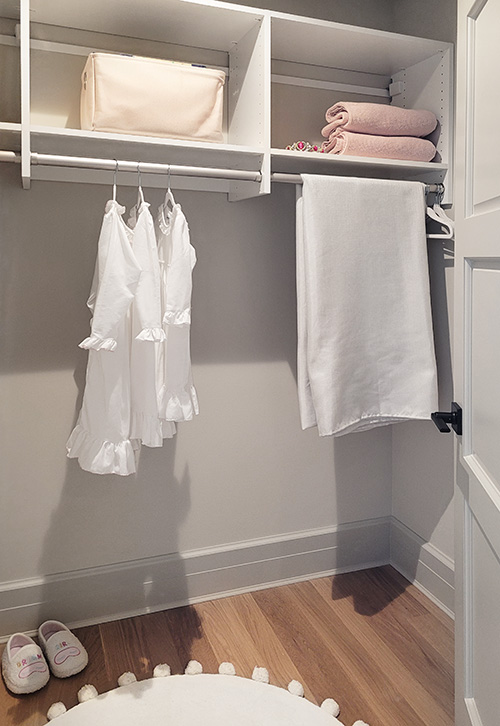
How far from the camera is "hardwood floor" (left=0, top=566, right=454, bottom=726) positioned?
1.79 meters

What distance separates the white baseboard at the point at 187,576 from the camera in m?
2.13

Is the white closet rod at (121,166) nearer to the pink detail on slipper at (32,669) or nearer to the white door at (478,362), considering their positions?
the white door at (478,362)

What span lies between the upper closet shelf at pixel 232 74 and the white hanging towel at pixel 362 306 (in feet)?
0.47

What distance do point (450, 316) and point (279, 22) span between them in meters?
1.10

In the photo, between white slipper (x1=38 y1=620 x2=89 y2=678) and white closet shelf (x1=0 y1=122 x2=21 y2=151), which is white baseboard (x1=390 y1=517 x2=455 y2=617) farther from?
white closet shelf (x1=0 y1=122 x2=21 y2=151)

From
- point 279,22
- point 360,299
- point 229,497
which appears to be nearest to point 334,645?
point 229,497

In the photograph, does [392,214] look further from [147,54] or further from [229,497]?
[229,497]

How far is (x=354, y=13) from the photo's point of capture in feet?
7.66

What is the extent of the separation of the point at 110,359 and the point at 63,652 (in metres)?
0.93

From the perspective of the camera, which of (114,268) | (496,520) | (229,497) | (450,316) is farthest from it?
(229,497)

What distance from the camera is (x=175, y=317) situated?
175 cm

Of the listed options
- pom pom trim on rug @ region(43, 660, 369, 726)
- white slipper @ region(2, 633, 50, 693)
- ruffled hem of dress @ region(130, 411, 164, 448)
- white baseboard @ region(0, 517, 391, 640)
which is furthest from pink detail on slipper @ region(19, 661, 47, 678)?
ruffled hem of dress @ region(130, 411, 164, 448)

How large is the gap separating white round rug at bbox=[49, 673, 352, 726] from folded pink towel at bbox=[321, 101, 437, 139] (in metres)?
1.74

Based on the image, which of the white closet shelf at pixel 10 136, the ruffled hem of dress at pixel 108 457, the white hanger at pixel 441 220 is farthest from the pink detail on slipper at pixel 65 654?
the white hanger at pixel 441 220
